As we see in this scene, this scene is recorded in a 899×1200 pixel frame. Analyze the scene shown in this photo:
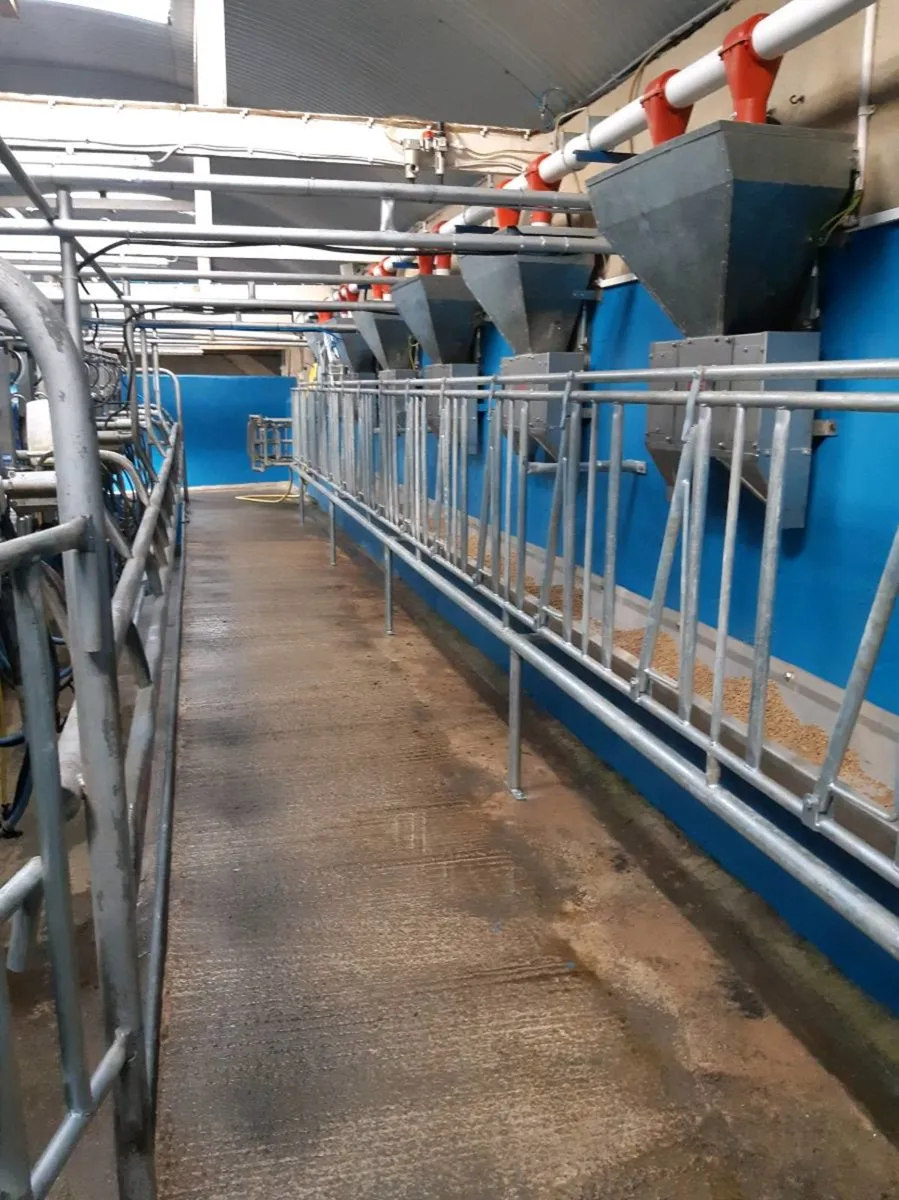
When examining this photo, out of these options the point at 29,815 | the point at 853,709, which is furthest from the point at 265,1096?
the point at 29,815

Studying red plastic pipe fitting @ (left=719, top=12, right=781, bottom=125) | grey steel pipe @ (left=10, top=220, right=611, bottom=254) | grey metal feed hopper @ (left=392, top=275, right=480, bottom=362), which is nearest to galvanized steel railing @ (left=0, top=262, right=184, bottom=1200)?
red plastic pipe fitting @ (left=719, top=12, right=781, bottom=125)

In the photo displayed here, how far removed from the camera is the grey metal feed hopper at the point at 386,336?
5945mm

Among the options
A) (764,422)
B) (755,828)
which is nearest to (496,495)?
(764,422)

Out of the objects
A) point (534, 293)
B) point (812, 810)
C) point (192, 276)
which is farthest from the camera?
point (192, 276)

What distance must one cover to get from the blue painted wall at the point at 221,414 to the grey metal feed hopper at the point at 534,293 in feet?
33.2

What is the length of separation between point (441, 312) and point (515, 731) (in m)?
2.53

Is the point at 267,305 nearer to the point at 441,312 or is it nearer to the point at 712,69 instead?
the point at 441,312

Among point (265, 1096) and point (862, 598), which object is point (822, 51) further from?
point (265, 1096)

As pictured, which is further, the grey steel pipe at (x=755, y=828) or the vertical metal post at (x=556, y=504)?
the vertical metal post at (x=556, y=504)

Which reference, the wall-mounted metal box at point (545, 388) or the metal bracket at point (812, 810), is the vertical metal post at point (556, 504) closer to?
the wall-mounted metal box at point (545, 388)

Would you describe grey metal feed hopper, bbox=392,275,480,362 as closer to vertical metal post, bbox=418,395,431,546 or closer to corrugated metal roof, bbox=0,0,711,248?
corrugated metal roof, bbox=0,0,711,248

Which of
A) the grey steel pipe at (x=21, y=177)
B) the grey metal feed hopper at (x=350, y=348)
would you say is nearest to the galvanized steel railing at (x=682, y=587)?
the grey steel pipe at (x=21, y=177)

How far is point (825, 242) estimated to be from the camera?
2.16 metres

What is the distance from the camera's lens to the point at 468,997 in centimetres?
199
